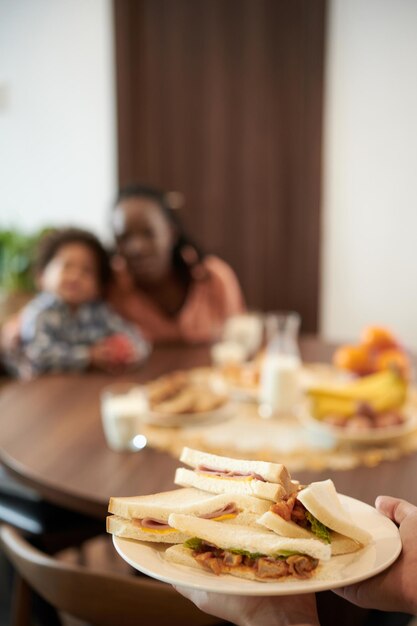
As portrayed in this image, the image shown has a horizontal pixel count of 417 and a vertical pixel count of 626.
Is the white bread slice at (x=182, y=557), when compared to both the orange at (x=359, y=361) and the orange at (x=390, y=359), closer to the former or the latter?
the orange at (x=390, y=359)

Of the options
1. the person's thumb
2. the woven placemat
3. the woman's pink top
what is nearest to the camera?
the person's thumb

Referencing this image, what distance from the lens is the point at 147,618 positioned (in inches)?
36.6

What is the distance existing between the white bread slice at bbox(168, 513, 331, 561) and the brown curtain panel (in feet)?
10.9

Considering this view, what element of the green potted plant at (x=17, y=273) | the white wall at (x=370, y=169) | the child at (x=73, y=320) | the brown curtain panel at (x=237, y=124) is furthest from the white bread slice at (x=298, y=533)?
the brown curtain panel at (x=237, y=124)

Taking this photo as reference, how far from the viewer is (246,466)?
2.09 feet

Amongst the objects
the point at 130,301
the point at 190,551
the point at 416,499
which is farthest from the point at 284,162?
the point at 190,551

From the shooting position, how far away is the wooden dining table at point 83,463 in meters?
1.14

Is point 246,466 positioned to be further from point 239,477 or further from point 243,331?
point 243,331

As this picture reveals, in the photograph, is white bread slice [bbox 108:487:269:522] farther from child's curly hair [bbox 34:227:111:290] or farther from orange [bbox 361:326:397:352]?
child's curly hair [bbox 34:227:111:290]

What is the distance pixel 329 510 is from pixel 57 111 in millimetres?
3732

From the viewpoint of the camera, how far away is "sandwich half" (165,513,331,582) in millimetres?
584

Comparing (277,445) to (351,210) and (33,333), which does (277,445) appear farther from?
(351,210)

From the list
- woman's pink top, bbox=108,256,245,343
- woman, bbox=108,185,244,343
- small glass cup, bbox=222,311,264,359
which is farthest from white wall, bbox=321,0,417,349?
small glass cup, bbox=222,311,264,359

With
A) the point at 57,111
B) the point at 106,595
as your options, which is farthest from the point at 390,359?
the point at 57,111
